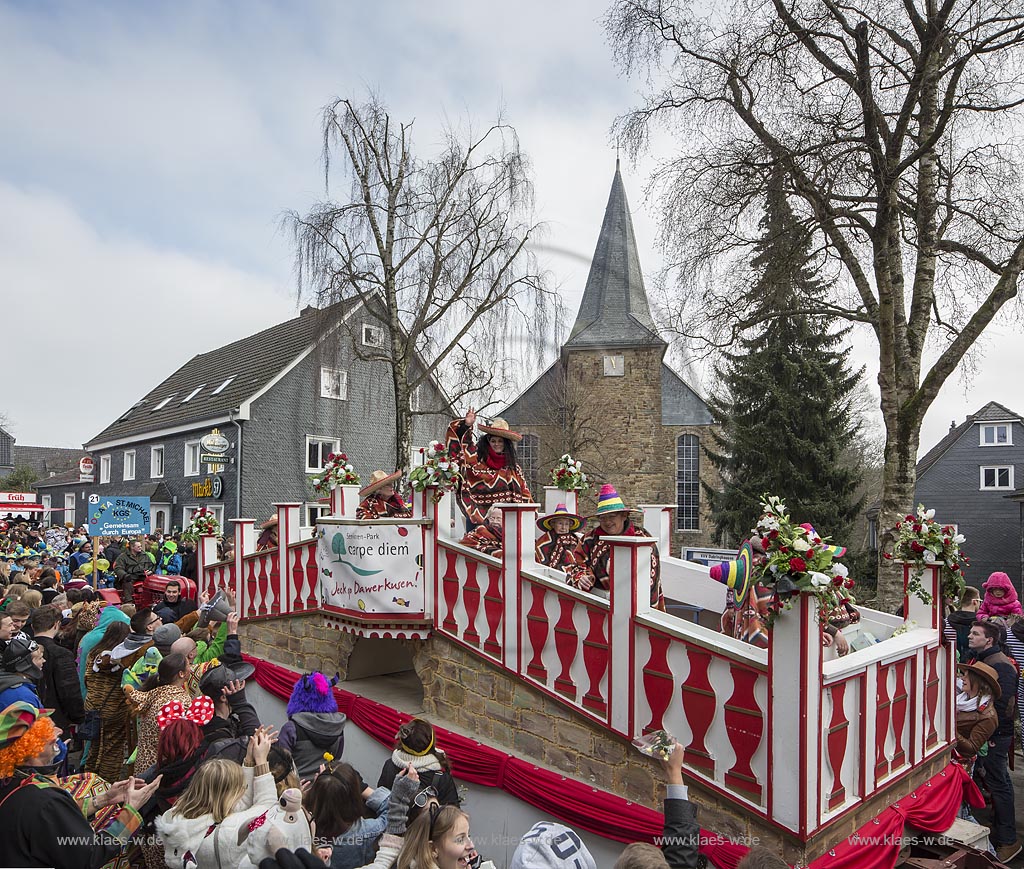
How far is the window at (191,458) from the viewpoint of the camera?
964 inches

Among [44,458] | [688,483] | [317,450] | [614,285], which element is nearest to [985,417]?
[688,483]

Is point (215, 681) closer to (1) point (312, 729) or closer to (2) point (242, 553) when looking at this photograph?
(1) point (312, 729)

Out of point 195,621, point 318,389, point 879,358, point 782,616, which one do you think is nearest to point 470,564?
point 782,616

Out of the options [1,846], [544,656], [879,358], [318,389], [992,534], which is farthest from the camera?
[992,534]

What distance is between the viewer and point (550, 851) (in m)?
2.84

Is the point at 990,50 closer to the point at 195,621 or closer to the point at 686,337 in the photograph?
the point at 686,337

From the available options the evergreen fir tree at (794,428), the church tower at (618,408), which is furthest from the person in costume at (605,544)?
the church tower at (618,408)

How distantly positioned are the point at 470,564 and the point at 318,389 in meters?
19.1

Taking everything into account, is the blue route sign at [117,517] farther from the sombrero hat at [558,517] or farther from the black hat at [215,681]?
the sombrero hat at [558,517]

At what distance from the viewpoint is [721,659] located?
14.4 feet

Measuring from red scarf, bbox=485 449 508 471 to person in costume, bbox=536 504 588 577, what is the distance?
3.33 ft

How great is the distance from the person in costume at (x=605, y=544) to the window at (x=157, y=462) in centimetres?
2387

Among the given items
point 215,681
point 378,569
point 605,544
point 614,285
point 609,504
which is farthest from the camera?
point 614,285

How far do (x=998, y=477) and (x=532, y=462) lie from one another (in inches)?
731
